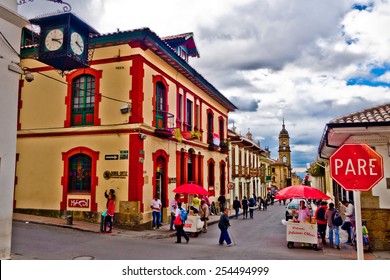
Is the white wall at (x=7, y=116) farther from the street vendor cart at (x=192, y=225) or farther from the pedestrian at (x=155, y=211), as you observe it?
the street vendor cart at (x=192, y=225)

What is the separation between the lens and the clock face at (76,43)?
29.5ft

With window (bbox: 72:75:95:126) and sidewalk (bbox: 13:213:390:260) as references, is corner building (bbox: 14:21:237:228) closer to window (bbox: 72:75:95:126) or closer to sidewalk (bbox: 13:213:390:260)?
window (bbox: 72:75:95:126)

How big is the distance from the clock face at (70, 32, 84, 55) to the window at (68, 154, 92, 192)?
562 centimetres

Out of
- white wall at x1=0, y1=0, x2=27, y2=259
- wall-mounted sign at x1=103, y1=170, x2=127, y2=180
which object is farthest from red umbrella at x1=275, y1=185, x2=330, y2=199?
white wall at x1=0, y1=0, x2=27, y2=259

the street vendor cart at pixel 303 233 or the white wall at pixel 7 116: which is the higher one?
the white wall at pixel 7 116

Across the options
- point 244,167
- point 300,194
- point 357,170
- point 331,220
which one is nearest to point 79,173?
point 300,194

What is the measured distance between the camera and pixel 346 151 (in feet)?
15.1

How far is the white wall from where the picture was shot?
22.4 feet

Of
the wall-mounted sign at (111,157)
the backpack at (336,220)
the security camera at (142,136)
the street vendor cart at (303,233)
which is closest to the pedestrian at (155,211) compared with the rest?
the wall-mounted sign at (111,157)

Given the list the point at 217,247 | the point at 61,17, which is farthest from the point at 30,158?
the point at 217,247

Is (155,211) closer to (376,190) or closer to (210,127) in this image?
(376,190)

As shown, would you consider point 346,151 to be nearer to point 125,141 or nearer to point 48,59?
point 48,59

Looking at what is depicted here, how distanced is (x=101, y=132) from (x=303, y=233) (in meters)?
8.33

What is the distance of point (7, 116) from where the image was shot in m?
6.86
